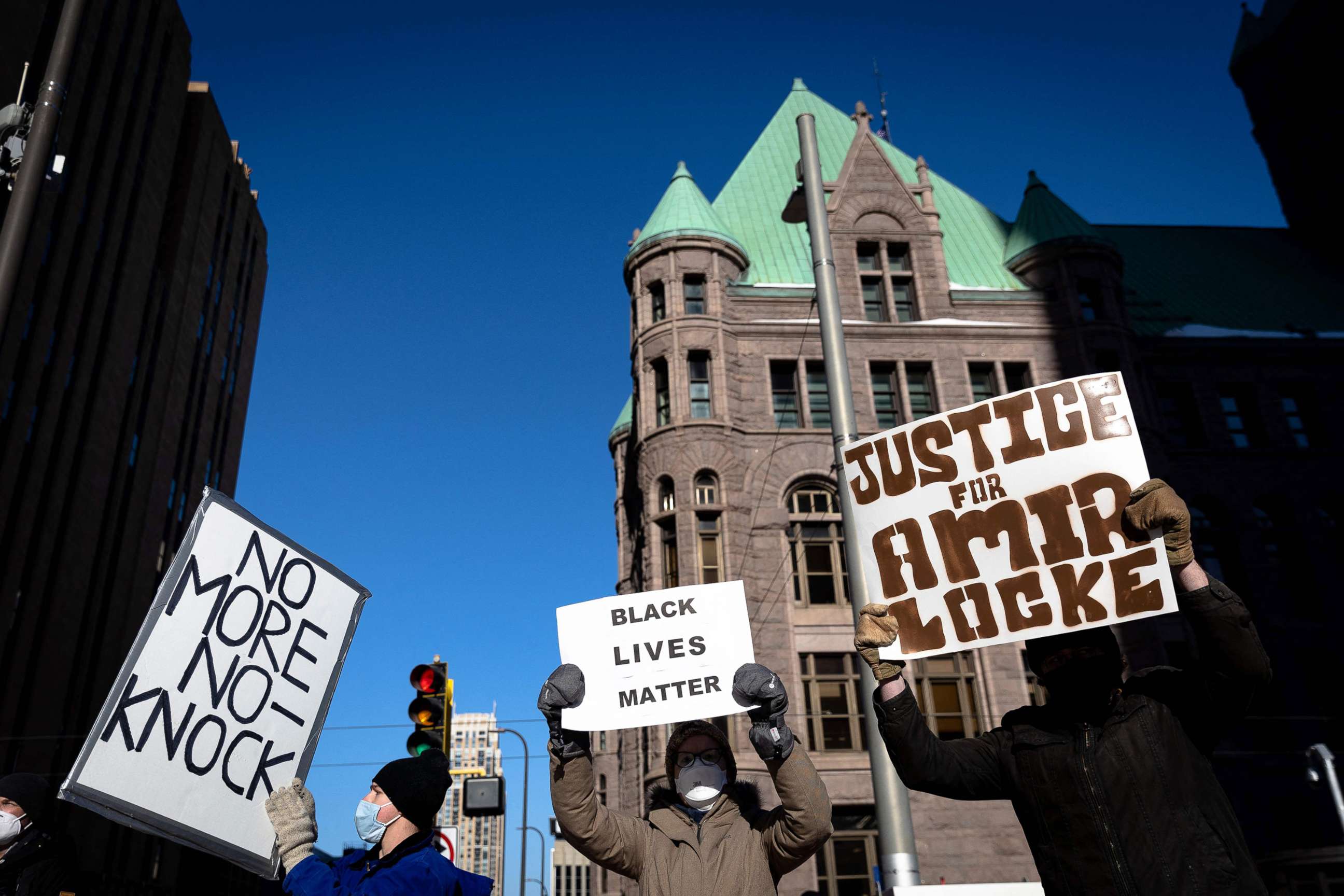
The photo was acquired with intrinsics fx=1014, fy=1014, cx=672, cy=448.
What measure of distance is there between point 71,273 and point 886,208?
103ft

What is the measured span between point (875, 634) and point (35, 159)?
8.17 meters

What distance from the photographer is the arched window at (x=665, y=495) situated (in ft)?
96.2

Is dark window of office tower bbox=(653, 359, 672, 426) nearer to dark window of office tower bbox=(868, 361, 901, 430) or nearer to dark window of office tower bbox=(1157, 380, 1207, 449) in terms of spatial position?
dark window of office tower bbox=(868, 361, 901, 430)

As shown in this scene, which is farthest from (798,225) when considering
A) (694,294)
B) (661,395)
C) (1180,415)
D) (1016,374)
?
(1180,415)

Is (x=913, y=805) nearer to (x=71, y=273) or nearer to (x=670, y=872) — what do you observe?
(x=670, y=872)

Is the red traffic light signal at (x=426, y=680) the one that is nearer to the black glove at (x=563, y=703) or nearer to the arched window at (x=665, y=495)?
the black glove at (x=563, y=703)

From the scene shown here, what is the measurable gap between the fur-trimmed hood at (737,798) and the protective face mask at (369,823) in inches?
50.5

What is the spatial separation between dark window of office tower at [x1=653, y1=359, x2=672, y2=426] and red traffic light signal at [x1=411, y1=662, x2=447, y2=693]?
1967cm

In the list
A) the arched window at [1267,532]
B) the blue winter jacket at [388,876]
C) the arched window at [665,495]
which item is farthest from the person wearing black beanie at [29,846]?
the arched window at [1267,532]

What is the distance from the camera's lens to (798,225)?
36.8 m

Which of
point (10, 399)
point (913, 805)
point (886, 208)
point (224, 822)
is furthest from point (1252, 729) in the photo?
point (10, 399)

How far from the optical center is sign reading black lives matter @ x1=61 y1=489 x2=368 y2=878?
4.65m

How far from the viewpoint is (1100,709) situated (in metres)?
3.92

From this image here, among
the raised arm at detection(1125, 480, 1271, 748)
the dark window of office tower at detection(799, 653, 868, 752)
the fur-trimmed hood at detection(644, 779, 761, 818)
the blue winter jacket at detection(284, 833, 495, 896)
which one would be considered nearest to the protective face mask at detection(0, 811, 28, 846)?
the blue winter jacket at detection(284, 833, 495, 896)
